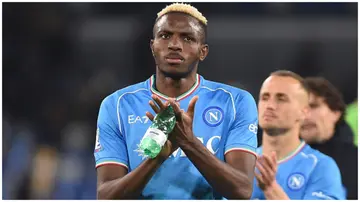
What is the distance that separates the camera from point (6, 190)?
5.37 m

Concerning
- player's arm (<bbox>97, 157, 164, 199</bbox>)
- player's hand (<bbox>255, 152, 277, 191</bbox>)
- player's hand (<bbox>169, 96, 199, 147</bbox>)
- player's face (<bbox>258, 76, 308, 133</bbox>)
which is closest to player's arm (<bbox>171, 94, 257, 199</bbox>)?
player's hand (<bbox>169, 96, 199, 147</bbox>)

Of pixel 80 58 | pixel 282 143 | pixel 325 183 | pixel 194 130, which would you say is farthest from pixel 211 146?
pixel 80 58

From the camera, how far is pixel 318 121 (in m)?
3.17

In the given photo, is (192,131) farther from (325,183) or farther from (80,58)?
(80,58)

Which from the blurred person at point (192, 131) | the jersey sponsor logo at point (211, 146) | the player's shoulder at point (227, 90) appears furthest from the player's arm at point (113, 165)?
the player's shoulder at point (227, 90)

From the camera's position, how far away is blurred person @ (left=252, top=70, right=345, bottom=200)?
114 inches

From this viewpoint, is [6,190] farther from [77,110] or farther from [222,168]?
[222,168]

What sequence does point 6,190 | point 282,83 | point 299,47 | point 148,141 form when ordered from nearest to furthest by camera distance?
point 148,141
point 282,83
point 6,190
point 299,47

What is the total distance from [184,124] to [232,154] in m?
0.28

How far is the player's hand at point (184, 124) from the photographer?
2334 millimetres

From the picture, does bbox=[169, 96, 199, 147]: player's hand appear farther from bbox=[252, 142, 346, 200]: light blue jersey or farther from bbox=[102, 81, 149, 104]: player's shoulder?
bbox=[252, 142, 346, 200]: light blue jersey

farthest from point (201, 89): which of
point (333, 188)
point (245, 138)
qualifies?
point (333, 188)

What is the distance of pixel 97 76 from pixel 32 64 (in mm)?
852

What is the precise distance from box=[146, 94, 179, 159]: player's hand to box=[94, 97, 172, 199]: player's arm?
93mm
